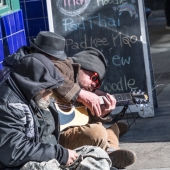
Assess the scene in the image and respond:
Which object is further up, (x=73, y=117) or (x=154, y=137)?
(x=73, y=117)

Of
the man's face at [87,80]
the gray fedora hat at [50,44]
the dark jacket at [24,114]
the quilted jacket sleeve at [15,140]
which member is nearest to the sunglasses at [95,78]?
the man's face at [87,80]

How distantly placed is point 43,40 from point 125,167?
130cm

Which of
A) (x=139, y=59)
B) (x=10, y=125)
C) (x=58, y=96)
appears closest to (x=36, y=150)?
(x=10, y=125)

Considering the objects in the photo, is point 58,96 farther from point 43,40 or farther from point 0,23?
point 0,23

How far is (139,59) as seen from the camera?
21.9ft

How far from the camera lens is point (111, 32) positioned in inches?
264

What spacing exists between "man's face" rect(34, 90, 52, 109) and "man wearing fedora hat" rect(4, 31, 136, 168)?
0.80 meters

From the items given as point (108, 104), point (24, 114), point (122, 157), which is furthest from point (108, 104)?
point (24, 114)

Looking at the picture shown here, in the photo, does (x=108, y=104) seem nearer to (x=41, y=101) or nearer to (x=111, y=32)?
(x=41, y=101)

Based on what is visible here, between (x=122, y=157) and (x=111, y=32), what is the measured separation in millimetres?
2234

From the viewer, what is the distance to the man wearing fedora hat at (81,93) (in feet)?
15.5

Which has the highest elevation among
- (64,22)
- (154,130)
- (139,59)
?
(64,22)

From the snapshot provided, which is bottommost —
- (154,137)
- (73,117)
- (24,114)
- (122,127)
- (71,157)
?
(154,137)

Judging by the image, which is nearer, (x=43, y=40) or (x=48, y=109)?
(x=48, y=109)
